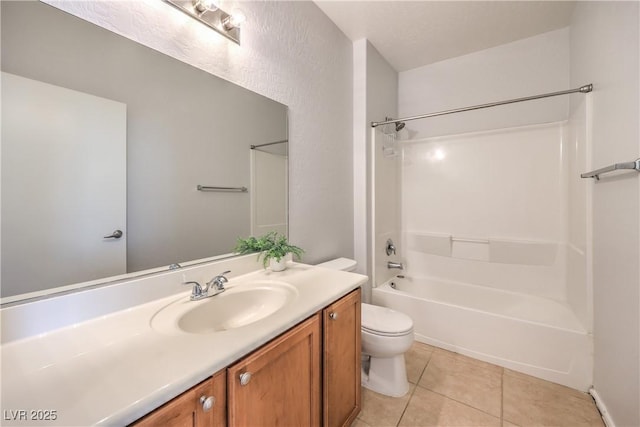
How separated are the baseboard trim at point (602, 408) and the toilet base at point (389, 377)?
1.00 metres

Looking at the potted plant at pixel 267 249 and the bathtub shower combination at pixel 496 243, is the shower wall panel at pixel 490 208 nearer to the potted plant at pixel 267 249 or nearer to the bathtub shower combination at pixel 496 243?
the bathtub shower combination at pixel 496 243

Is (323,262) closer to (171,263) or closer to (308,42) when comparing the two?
(171,263)

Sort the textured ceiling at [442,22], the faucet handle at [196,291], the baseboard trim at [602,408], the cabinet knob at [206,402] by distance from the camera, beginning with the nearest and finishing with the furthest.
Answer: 1. the cabinet knob at [206,402]
2. the faucet handle at [196,291]
3. the baseboard trim at [602,408]
4. the textured ceiling at [442,22]

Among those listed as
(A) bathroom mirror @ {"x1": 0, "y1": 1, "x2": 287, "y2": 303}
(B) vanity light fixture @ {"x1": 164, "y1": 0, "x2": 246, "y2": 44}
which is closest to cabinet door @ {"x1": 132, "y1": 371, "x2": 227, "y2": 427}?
(A) bathroom mirror @ {"x1": 0, "y1": 1, "x2": 287, "y2": 303}

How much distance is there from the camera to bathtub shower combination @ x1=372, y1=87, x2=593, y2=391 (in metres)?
1.72

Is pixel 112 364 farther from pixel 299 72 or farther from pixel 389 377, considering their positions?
pixel 299 72

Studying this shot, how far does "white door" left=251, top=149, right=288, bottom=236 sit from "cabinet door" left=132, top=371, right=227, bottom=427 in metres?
0.86

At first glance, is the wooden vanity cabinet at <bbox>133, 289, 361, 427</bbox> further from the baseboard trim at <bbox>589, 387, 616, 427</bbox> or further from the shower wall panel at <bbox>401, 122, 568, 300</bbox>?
the shower wall panel at <bbox>401, 122, 568, 300</bbox>

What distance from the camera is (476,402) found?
1490 millimetres

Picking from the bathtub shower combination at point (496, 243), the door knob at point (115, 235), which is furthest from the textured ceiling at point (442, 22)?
the door knob at point (115, 235)

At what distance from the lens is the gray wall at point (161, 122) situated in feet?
2.56

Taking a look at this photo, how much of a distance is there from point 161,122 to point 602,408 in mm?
2708

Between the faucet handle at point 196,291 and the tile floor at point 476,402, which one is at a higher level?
the faucet handle at point 196,291

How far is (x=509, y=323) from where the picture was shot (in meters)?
1.78
